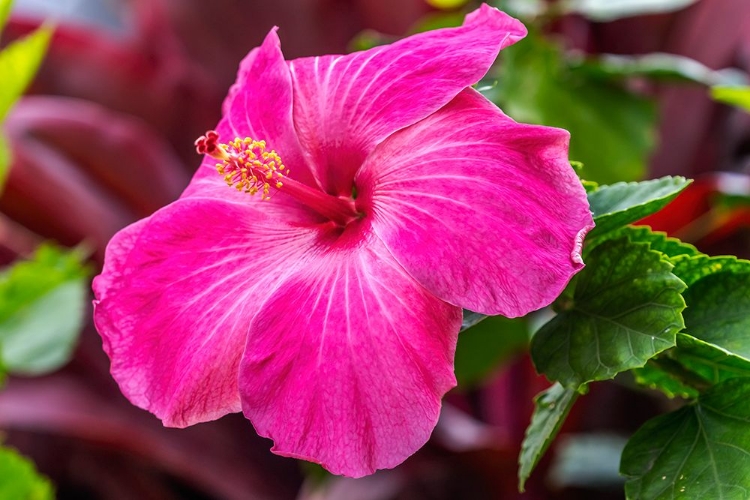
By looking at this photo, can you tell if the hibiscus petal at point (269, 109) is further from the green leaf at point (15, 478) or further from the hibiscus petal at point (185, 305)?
the green leaf at point (15, 478)

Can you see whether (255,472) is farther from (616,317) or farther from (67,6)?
(67,6)

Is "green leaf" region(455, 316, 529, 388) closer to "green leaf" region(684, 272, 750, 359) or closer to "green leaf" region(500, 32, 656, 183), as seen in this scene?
"green leaf" region(500, 32, 656, 183)

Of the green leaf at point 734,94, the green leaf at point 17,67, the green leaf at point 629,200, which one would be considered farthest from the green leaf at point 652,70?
the green leaf at point 17,67

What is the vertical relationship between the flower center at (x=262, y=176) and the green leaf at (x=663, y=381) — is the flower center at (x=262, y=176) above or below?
above

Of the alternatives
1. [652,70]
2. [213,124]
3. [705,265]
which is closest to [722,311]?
[705,265]

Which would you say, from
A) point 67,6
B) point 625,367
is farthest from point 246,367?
point 67,6

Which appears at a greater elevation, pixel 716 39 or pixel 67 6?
pixel 716 39
